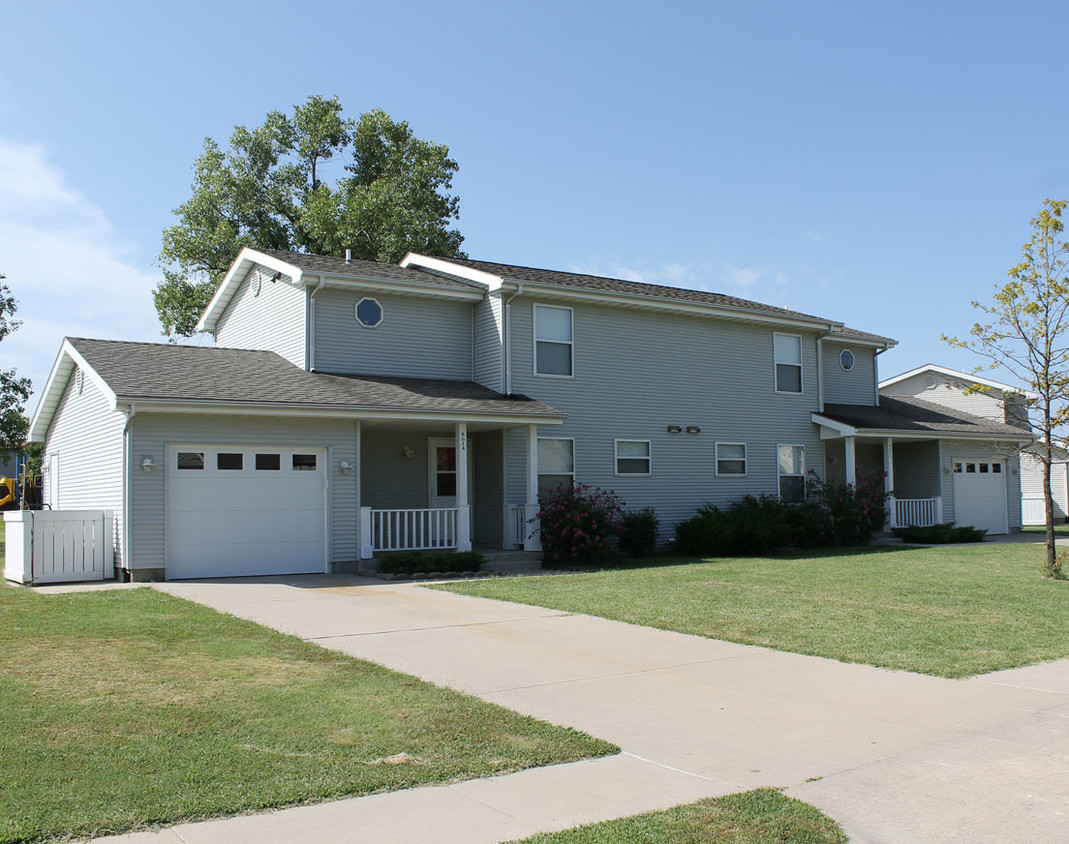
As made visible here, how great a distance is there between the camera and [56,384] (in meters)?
19.0

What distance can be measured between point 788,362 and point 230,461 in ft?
45.6

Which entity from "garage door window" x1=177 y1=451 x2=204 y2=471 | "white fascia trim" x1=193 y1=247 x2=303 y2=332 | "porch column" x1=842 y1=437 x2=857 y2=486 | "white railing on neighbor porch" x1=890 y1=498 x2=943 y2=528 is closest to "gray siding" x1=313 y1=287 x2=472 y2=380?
"white fascia trim" x1=193 y1=247 x2=303 y2=332

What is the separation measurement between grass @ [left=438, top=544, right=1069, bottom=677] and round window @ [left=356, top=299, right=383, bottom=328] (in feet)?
20.1

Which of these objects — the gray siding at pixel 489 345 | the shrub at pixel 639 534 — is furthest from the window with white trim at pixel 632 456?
the gray siding at pixel 489 345

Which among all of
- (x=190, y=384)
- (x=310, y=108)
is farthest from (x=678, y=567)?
(x=310, y=108)

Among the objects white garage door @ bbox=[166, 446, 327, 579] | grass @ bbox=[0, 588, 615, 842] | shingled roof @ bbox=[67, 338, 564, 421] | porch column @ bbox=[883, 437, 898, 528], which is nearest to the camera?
grass @ bbox=[0, 588, 615, 842]

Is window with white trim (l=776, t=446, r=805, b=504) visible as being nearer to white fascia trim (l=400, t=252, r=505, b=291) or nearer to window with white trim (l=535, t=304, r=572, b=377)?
window with white trim (l=535, t=304, r=572, b=377)

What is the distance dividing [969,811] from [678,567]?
12.3 metres

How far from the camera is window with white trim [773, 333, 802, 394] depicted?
23.4 m

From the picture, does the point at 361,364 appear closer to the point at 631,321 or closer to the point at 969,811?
the point at 631,321

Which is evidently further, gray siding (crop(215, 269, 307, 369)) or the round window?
the round window

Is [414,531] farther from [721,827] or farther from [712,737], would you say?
[721,827]

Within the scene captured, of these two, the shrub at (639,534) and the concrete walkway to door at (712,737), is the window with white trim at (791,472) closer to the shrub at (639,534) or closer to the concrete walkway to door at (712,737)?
the shrub at (639,534)

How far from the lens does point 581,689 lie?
24.4 ft
